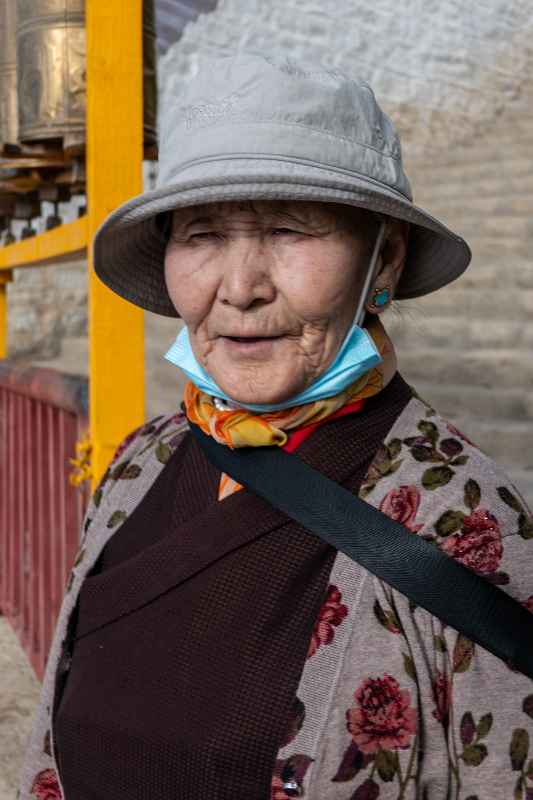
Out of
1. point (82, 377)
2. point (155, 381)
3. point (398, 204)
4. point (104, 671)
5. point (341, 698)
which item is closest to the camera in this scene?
point (341, 698)

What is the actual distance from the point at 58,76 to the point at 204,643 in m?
1.88

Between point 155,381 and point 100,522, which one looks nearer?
point 100,522

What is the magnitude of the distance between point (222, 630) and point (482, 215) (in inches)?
212

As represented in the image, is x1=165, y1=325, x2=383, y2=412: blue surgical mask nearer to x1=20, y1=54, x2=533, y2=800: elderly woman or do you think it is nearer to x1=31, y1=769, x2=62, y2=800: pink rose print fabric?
x1=20, y1=54, x2=533, y2=800: elderly woman

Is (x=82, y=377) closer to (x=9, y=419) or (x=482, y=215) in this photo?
(x=9, y=419)

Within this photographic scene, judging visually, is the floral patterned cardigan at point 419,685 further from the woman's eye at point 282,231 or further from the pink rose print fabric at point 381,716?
the woman's eye at point 282,231

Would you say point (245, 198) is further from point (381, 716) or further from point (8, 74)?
point (8, 74)

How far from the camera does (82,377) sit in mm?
2875

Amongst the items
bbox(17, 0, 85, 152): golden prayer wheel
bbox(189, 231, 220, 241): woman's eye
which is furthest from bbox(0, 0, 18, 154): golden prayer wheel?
bbox(189, 231, 220, 241): woman's eye

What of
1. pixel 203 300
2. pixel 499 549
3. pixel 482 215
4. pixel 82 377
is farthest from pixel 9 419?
pixel 482 215

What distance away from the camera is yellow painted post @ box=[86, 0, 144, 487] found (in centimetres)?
236

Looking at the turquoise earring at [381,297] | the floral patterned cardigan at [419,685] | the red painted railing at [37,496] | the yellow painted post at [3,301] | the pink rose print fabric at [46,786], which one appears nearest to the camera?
the floral patterned cardigan at [419,685]

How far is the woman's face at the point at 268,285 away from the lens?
1.30 metres

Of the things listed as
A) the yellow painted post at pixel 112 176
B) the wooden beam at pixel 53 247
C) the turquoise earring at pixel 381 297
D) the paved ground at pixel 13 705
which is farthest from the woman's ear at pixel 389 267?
the paved ground at pixel 13 705
